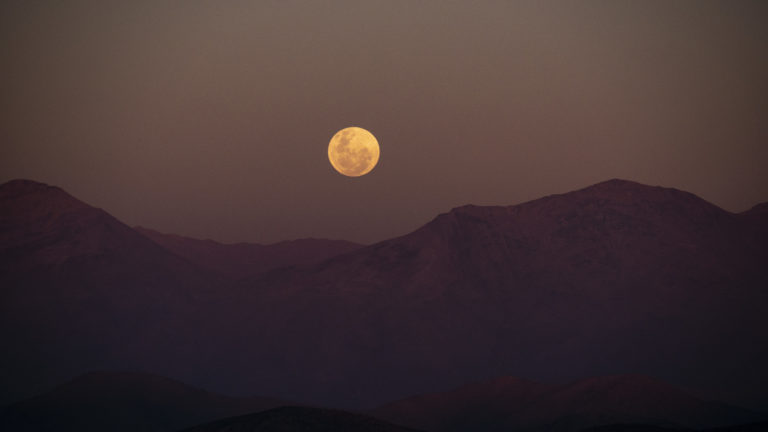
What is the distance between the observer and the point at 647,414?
89.2 metres

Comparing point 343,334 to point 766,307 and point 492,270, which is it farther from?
point 766,307

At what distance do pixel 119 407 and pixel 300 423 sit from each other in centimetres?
4627

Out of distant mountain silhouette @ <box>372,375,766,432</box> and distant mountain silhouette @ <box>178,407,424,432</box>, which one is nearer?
distant mountain silhouette @ <box>178,407,424,432</box>

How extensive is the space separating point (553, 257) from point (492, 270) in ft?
39.7

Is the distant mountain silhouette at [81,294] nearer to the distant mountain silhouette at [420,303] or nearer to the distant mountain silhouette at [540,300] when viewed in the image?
the distant mountain silhouette at [420,303]

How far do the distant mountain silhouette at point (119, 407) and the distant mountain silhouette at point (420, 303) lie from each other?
3728cm

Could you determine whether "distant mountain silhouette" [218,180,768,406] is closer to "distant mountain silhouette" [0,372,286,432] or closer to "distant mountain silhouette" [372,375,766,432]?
"distant mountain silhouette" [372,375,766,432]

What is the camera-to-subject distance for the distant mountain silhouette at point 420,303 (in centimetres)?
14575

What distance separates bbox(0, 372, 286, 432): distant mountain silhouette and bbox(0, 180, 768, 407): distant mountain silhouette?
37283 mm

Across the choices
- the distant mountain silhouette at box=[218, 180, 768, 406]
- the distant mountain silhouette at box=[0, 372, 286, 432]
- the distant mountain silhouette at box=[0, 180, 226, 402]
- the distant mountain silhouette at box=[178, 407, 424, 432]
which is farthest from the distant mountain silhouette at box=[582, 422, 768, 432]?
the distant mountain silhouette at box=[0, 180, 226, 402]

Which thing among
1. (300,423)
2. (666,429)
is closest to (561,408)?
(666,429)

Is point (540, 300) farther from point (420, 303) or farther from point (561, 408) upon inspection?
point (561, 408)

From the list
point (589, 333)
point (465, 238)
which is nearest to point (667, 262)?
point (589, 333)

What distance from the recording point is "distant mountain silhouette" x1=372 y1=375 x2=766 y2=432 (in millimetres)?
87875
